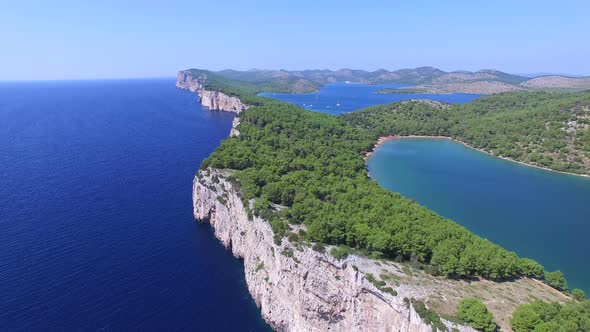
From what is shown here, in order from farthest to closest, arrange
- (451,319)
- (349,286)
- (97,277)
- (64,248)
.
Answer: (64,248) < (97,277) < (349,286) < (451,319)

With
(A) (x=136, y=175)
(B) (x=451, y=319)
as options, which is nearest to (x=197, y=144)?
(A) (x=136, y=175)

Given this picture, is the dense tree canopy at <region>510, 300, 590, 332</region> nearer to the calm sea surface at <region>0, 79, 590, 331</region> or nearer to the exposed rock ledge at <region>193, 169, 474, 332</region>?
the exposed rock ledge at <region>193, 169, 474, 332</region>

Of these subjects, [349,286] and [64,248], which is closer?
[349,286]

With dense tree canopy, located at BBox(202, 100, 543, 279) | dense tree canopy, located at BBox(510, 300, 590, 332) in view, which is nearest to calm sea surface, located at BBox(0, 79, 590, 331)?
dense tree canopy, located at BBox(202, 100, 543, 279)

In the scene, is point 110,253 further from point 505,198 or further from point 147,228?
point 505,198

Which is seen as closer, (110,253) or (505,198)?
(110,253)

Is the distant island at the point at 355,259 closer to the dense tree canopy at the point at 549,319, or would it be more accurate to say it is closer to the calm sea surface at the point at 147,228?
the dense tree canopy at the point at 549,319

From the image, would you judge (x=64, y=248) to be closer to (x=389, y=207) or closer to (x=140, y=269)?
(x=140, y=269)

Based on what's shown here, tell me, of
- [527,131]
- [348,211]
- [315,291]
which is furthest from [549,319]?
[527,131]
